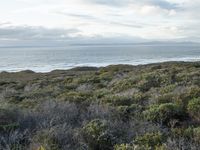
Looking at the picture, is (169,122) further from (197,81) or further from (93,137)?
(197,81)

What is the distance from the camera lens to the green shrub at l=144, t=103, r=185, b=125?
6621 millimetres

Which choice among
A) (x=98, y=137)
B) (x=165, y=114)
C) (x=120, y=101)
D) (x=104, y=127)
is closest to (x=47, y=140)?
(x=98, y=137)

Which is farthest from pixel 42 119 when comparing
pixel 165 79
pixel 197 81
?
pixel 165 79

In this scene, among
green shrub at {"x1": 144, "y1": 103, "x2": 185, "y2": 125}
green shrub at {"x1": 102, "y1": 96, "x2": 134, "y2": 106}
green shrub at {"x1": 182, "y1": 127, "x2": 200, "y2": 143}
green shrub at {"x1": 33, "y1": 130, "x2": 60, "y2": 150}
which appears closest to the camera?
green shrub at {"x1": 33, "y1": 130, "x2": 60, "y2": 150}

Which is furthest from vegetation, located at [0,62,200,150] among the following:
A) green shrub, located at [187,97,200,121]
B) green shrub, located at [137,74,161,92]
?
green shrub, located at [137,74,161,92]

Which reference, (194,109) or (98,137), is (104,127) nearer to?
(98,137)

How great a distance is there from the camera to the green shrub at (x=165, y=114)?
21.7ft

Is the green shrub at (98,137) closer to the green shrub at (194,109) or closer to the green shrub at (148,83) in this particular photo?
the green shrub at (194,109)

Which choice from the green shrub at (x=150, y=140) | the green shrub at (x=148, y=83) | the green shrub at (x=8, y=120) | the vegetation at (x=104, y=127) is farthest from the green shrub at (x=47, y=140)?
the green shrub at (x=148, y=83)

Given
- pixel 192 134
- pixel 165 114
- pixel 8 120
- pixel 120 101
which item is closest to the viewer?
pixel 192 134

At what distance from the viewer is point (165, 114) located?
673 cm

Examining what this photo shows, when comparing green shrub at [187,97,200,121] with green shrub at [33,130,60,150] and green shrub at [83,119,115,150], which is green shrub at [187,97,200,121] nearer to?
green shrub at [83,119,115,150]

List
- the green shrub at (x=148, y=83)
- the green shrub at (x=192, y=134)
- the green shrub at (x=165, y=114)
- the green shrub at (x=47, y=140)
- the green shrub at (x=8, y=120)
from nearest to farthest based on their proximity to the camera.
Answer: the green shrub at (x=47, y=140) < the green shrub at (x=192, y=134) < the green shrub at (x=8, y=120) < the green shrub at (x=165, y=114) < the green shrub at (x=148, y=83)

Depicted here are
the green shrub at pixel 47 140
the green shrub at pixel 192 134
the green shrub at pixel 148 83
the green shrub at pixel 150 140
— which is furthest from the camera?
the green shrub at pixel 148 83
